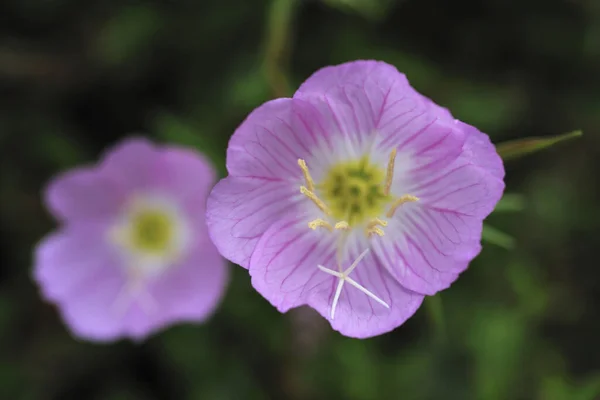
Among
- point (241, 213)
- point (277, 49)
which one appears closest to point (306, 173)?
point (241, 213)

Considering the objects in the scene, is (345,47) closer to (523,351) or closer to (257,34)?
(257,34)

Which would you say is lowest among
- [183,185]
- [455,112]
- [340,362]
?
[340,362]

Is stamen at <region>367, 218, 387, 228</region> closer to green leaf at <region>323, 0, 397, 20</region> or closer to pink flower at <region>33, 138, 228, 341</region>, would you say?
green leaf at <region>323, 0, 397, 20</region>

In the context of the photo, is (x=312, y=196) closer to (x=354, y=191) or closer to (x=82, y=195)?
(x=354, y=191)

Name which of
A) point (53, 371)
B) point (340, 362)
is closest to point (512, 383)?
point (340, 362)

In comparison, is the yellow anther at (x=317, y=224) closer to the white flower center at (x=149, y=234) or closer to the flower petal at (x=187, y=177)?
the flower petal at (x=187, y=177)
